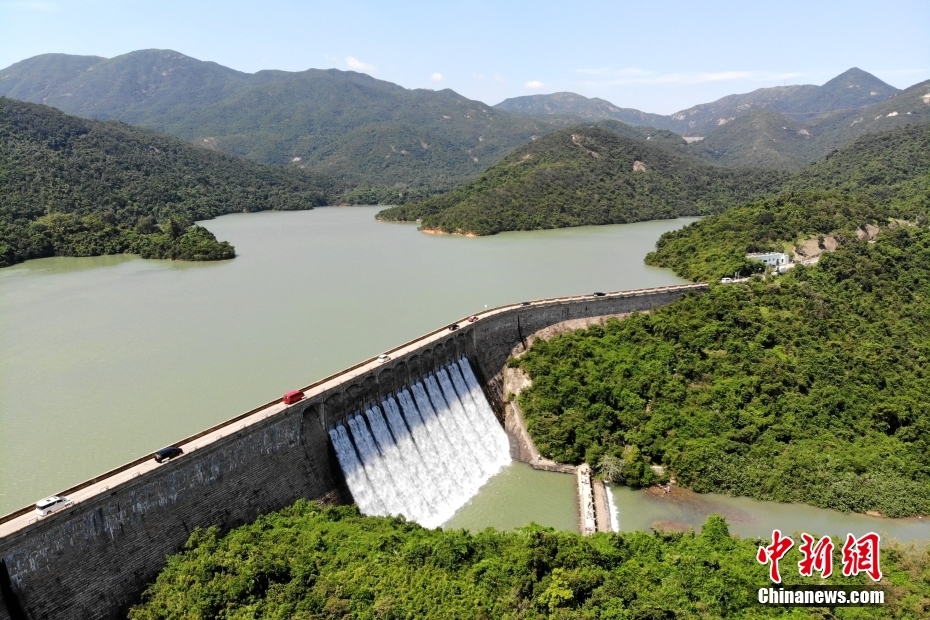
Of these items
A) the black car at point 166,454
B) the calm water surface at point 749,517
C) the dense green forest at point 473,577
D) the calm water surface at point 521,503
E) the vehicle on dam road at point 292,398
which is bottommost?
the calm water surface at point 749,517

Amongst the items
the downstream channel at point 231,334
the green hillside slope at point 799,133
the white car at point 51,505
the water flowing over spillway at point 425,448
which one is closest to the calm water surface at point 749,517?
the downstream channel at point 231,334

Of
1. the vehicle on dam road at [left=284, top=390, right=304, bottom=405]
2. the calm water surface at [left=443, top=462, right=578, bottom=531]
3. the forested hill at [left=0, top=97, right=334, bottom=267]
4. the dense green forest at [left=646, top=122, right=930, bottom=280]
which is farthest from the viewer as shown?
the forested hill at [left=0, top=97, right=334, bottom=267]

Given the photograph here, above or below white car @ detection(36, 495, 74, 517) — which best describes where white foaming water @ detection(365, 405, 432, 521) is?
below

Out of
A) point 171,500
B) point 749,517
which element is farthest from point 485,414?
point 171,500

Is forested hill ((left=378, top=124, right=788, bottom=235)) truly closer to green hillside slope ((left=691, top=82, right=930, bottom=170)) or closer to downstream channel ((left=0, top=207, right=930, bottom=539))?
downstream channel ((left=0, top=207, right=930, bottom=539))

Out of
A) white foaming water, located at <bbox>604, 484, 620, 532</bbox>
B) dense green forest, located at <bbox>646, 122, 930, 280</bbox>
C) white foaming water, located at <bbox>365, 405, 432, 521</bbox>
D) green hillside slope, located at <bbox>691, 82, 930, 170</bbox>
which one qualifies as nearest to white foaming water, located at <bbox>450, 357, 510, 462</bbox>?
white foaming water, located at <bbox>604, 484, 620, 532</bbox>

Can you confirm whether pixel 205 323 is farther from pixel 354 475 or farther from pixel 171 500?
pixel 171 500

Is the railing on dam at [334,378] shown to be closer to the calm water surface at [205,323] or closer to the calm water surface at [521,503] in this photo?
the calm water surface at [205,323]
